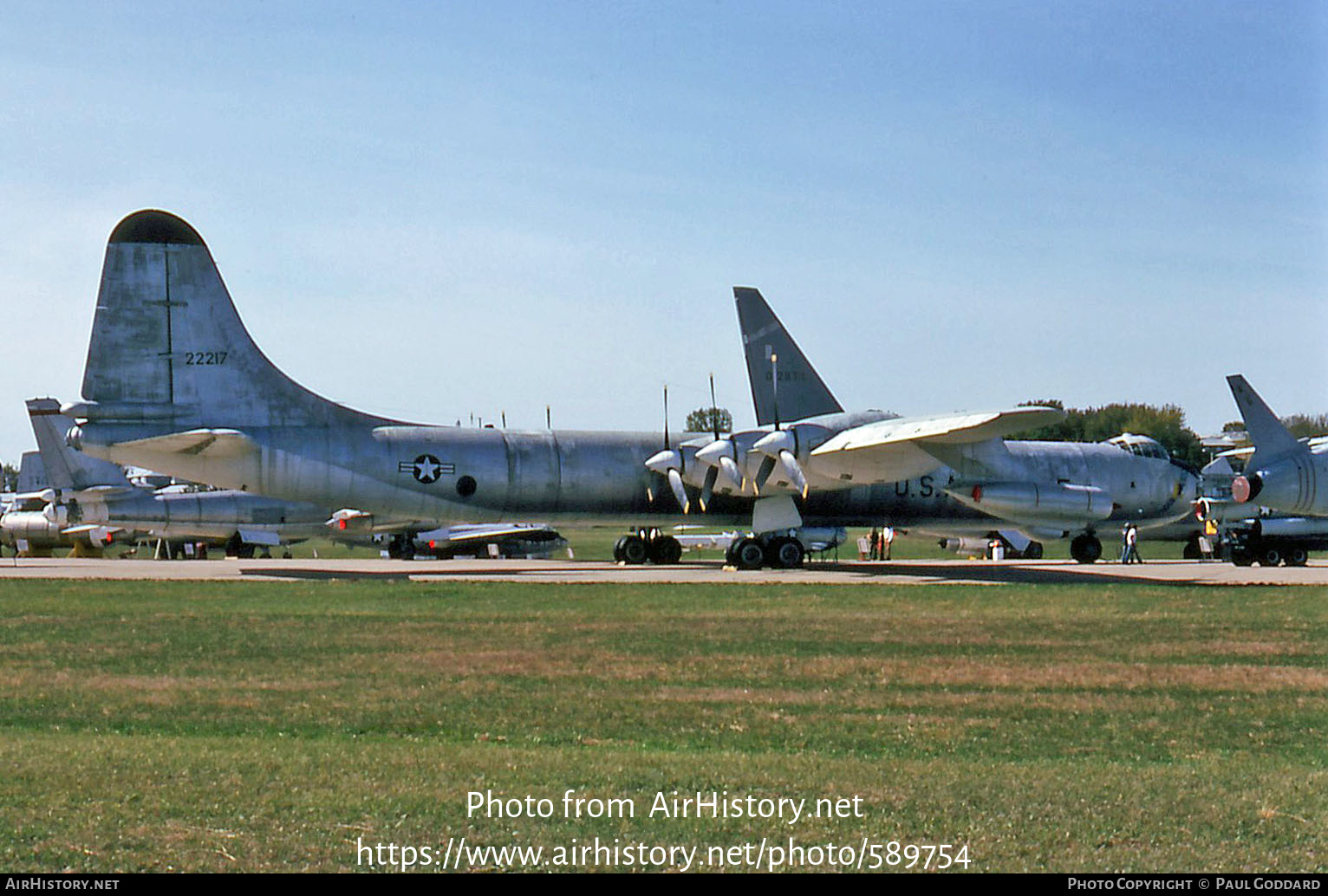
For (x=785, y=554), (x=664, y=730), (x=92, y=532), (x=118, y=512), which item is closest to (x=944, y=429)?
(x=785, y=554)

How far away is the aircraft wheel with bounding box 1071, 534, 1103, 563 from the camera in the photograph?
4078cm

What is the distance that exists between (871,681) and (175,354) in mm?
23504

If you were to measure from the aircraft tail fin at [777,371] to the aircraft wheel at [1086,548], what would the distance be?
30.6 ft

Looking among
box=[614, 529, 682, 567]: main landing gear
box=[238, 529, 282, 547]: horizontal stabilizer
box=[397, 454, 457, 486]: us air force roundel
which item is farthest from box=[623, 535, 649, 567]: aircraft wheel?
box=[238, 529, 282, 547]: horizontal stabilizer

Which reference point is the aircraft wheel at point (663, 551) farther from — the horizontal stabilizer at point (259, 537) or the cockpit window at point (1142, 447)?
the horizontal stabilizer at point (259, 537)

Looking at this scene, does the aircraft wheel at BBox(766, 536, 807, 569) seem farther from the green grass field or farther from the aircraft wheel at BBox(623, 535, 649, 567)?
the green grass field

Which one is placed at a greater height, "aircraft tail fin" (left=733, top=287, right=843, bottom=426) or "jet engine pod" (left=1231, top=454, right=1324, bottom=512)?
"aircraft tail fin" (left=733, top=287, right=843, bottom=426)

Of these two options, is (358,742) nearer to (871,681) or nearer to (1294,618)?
(871,681)

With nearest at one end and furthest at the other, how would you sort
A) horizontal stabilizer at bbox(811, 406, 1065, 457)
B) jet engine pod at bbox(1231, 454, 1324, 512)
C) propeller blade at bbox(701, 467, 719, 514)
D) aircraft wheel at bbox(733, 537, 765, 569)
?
jet engine pod at bbox(1231, 454, 1324, 512)
horizontal stabilizer at bbox(811, 406, 1065, 457)
propeller blade at bbox(701, 467, 719, 514)
aircraft wheel at bbox(733, 537, 765, 569)

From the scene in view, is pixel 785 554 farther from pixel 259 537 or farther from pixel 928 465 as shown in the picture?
pixel 259 537

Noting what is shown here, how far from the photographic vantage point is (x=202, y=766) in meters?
8.95

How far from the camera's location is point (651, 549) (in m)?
44.0

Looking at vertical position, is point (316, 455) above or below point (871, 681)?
above
